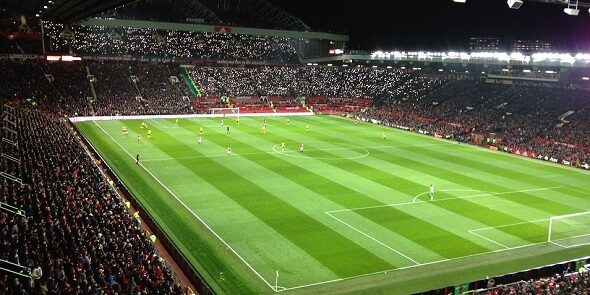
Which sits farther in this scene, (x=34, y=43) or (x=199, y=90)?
(x=199, y=90)

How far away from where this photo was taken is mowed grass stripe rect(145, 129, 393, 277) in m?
22.1

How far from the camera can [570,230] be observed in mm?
27297

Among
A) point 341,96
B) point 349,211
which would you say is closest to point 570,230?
point 349,211

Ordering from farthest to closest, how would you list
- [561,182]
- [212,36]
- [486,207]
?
[212,36] < [561,182] < [486,207]

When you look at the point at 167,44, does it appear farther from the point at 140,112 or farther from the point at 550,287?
the point at 550,287

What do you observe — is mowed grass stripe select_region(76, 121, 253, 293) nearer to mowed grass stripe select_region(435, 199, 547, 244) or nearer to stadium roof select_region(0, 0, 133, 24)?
stadium roof select_region(0, 0, 133, 24)

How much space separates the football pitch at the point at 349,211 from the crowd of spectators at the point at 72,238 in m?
3.10

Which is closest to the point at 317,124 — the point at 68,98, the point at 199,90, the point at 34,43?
the point at 199,90

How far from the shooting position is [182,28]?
81938mm

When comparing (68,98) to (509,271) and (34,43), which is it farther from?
(509,271)

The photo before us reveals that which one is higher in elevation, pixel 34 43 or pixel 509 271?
pixel 34 43

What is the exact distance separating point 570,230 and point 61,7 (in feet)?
94.6

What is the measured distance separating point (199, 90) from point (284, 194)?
5617 cm

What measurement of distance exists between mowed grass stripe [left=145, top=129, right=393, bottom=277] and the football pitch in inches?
Result: 2.8
